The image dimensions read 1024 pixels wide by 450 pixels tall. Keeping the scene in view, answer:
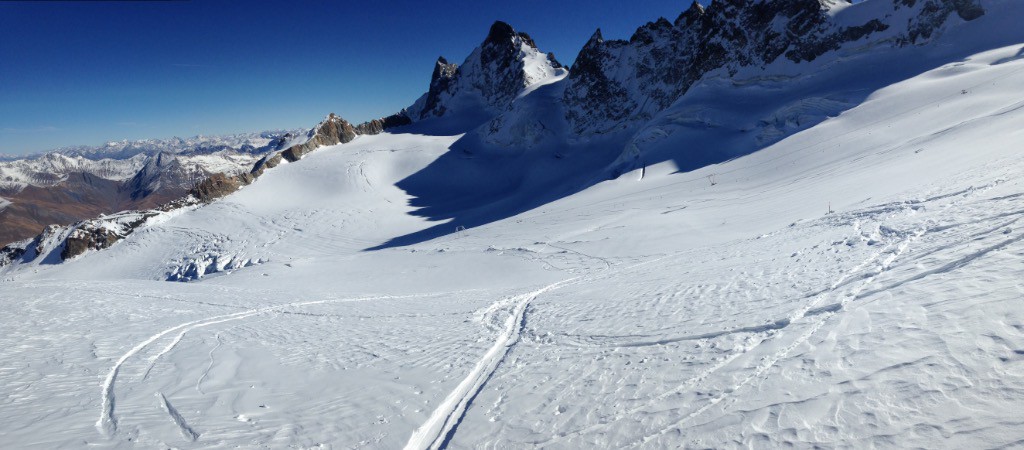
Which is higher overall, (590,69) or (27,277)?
(590,69)

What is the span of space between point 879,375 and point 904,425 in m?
0.91

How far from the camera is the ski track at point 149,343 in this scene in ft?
23.0

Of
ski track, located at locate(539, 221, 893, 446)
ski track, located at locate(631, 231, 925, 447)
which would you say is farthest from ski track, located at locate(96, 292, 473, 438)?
ski track, located at locate(631, 231, 925, 447)

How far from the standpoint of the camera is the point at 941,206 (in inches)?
417

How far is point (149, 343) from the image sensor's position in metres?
11.3

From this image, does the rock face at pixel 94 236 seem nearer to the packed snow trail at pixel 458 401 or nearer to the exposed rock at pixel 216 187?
the exposed rock at pixel 216 187

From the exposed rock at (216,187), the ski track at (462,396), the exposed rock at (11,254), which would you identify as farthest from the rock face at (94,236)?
the ski track at (462,396)

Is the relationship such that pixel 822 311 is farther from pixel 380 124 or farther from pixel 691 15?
pixel 380 124

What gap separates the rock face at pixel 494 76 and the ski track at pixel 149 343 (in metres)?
63.0

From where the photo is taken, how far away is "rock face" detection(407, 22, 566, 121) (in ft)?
252

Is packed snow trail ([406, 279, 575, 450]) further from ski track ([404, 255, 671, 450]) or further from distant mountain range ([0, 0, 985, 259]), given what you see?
distant mountain range ([0, 0, 985, 259])

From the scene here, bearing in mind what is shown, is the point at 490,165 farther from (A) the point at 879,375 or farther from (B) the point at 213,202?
(A) the point at 879,375

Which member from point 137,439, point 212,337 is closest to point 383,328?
point 212,337

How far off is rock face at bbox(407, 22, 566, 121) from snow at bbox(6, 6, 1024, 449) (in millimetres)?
57662
